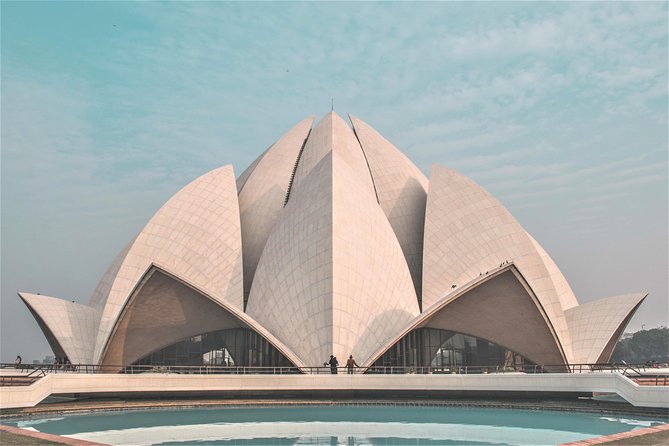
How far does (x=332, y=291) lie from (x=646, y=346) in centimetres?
9558

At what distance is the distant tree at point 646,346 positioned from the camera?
326ft

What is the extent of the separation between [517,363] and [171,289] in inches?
677

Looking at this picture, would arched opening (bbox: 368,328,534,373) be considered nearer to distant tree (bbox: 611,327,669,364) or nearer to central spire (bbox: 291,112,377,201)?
central spire (bbox: 291,112,377,201)

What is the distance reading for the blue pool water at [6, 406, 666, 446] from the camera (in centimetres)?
1293

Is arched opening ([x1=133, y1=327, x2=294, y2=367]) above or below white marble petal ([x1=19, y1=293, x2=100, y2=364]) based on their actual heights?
below

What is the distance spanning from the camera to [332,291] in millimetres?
25531

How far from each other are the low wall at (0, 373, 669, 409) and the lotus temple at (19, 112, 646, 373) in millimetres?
3071

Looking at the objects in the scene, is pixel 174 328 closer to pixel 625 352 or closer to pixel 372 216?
pixel 372 216

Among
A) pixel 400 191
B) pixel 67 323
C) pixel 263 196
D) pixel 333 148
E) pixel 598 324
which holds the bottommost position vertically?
pixel 598 324

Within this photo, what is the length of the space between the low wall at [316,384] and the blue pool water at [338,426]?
1.16 m

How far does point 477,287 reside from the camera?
89.6ft

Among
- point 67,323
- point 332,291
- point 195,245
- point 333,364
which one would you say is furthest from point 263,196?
Answer: point 333,364

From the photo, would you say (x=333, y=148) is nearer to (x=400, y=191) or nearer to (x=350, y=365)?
(x=400, y=191)

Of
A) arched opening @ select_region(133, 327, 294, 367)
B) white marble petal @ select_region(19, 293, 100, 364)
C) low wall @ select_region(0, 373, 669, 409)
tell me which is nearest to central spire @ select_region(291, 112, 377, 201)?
arched opening @ select_region(133, 327, 294, 367)
